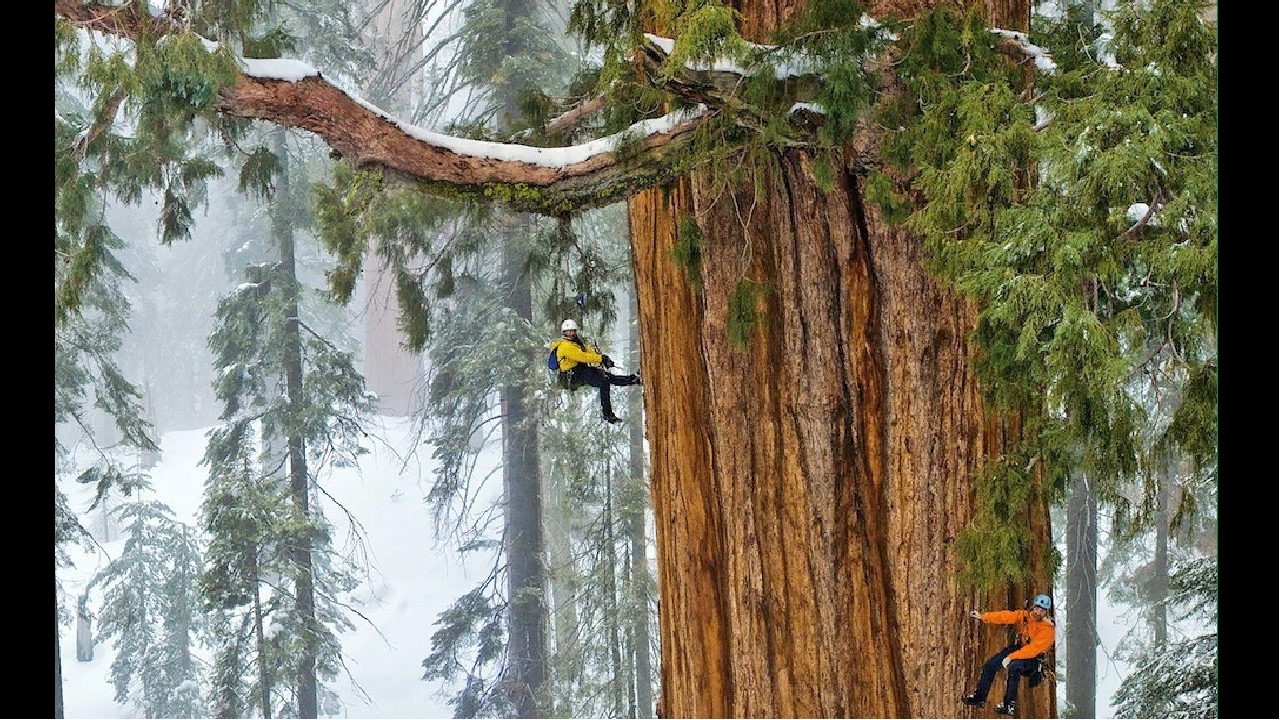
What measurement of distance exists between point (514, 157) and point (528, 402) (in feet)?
24.1

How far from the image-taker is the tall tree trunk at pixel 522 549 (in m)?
10.6

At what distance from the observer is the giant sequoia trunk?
132 inches

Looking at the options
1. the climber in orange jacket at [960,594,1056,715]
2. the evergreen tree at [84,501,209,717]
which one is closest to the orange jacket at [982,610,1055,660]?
the climber in orange jacket at [960,594,1056,715]

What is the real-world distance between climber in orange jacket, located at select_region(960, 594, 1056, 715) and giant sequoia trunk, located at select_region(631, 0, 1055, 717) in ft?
0.20

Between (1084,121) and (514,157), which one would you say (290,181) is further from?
(1084,121)

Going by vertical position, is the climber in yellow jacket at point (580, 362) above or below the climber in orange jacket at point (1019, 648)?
above

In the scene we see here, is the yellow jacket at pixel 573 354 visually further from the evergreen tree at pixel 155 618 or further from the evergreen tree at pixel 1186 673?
the evergreen tree at pixel 155 618

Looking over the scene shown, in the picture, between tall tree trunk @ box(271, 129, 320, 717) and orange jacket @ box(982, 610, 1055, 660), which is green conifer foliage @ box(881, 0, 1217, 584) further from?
tall tree trunk @ box(271, 129, 320, 717)

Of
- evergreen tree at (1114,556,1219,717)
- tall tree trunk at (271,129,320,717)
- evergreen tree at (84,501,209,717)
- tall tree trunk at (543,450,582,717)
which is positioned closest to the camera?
evergreen tree at (1114,556,1219,717)

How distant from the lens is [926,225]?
2754 millimetres

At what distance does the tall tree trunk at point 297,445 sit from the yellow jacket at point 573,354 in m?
5.84

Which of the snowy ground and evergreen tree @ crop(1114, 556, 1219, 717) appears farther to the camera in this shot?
Answer: the snowy ground

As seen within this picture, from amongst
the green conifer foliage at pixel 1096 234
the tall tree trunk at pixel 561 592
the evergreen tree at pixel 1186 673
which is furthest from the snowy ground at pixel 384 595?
the green conifer foliage at pixel 1096 234

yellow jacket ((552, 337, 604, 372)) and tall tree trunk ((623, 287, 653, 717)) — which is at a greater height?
yellow jacket ((552, 337, 604, 372))
